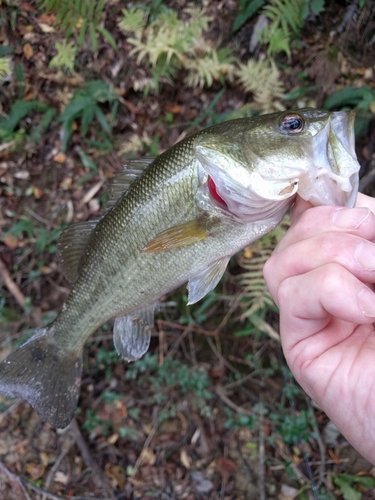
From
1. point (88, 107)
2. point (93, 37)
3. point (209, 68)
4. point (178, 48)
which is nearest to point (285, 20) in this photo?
point (209, 68)

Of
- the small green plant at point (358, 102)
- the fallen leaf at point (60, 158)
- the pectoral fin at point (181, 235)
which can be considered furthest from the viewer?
the fallen leaf at point (60, 158)

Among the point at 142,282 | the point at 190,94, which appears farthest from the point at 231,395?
the point at 190,94

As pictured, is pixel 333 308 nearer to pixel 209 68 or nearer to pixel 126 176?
pixel 126 176

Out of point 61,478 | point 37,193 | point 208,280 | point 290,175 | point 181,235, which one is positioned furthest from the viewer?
point 37,193

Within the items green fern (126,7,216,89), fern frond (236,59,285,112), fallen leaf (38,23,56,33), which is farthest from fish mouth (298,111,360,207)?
fallen leaf (38,23,56,33)

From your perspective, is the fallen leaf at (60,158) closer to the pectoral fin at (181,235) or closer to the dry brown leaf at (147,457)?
the pectoral fin at (181,235)

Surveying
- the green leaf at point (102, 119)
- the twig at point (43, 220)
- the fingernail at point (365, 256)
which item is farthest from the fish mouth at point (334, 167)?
the twig at point (43, 220)

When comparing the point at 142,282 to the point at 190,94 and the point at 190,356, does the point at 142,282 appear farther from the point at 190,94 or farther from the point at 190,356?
the point at 190,94
